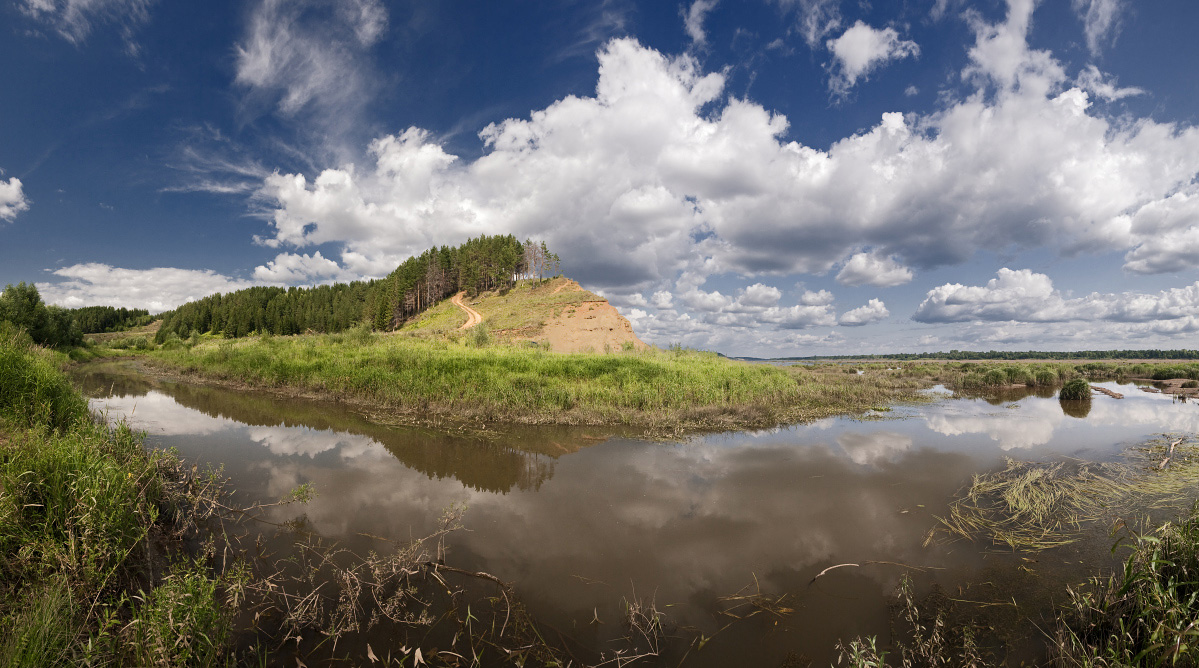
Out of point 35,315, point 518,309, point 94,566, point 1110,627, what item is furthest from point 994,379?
point 35,315

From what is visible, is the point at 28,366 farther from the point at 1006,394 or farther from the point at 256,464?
the point at 1006,394

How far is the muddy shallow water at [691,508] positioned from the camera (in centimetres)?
431

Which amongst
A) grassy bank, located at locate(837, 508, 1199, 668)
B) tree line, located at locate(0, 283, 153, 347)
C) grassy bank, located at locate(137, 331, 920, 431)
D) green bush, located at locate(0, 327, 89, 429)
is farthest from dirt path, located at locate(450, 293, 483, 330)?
grassy bank, located at locate(837, 508, 1199, 668)

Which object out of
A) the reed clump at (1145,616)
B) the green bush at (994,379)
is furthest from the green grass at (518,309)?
the reed clump at (1145,616)

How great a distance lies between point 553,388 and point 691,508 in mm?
8602

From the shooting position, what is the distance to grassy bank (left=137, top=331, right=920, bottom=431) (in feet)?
42.6

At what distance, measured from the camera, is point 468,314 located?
5050cm

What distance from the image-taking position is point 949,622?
13.3 ft

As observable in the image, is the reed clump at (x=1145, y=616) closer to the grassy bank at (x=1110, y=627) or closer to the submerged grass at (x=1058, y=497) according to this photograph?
the grassy bank at (x=1110, y=627)

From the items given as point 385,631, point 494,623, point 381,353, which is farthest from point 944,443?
point 381,353

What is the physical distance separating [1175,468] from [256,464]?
62.1 feet

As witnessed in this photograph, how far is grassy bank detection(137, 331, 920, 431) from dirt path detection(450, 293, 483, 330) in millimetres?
18795

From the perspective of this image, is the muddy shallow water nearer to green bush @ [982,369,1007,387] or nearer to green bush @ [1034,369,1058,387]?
green bush @ [982,369,1007,387]

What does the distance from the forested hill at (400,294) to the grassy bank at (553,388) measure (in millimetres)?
43045
